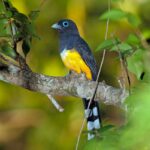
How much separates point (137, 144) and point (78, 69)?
258 centimetres

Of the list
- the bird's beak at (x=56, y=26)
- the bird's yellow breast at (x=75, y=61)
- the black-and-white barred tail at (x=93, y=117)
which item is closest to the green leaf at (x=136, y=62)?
the black-and-white barred tail at (x=93, y=117)

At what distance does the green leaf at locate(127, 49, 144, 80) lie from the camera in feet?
5.17

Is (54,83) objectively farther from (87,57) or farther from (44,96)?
(44,96)

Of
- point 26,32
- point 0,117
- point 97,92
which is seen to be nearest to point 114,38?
point 97,92

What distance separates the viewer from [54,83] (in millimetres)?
2238

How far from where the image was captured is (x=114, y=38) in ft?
5.70

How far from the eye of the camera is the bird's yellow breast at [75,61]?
3.51 metres

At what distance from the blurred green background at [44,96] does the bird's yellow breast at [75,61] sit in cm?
251

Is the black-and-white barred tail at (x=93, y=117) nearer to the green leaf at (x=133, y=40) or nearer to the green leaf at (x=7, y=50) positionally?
the green leaf at (x=7, y=50)

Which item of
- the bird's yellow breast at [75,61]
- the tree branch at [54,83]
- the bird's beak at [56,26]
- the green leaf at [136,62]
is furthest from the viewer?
the bird's beak at [56,26]

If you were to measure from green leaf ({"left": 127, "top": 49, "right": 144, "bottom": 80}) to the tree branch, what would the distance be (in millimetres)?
505

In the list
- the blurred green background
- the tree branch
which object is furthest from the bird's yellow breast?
the blurred green background

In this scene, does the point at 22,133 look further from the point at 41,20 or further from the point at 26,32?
the point at 26,32

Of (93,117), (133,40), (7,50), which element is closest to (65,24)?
(93,117)
